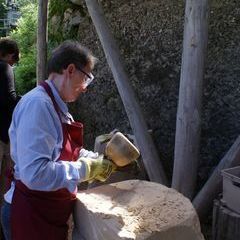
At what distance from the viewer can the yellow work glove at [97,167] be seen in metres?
2.24

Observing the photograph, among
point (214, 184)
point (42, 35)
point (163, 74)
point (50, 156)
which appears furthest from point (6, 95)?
point (50, 156)

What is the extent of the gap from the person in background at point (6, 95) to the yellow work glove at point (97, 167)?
187cm

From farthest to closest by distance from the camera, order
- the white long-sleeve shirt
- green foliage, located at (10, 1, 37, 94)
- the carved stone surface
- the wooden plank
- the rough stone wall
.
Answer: green foliage, located at (10, 1, 37, 94)
the rough stone wall
the wooden plank
the carved stone surface
the white long-sleeve shirt

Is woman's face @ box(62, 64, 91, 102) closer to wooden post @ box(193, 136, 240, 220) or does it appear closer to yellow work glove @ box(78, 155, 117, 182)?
yellow work glove @ box(78, 155, 117, 182)

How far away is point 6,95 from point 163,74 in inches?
69.3

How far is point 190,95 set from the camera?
354 cm

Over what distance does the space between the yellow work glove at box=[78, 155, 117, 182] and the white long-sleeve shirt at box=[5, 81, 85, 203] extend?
0.32 ft

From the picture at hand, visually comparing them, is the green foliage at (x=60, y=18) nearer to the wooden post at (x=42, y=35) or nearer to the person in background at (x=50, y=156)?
the wooden post at (x=42, y=35)

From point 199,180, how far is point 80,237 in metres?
2.42

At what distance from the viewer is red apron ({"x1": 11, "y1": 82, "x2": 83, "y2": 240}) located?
2.21 metres

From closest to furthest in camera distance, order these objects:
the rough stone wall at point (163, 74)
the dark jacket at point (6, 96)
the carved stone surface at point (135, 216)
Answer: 1. the carved stone surface at point (135, 216)
2. the dark jacket at point (6, 96)
3. the rough stone wall at point (163, 74)

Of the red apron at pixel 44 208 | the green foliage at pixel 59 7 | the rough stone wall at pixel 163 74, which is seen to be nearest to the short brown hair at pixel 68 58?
the red apron at pixel 44 208

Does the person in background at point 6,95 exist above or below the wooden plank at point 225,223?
above

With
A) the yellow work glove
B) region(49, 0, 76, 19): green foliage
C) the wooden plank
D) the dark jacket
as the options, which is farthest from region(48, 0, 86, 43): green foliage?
the yellow work glove
